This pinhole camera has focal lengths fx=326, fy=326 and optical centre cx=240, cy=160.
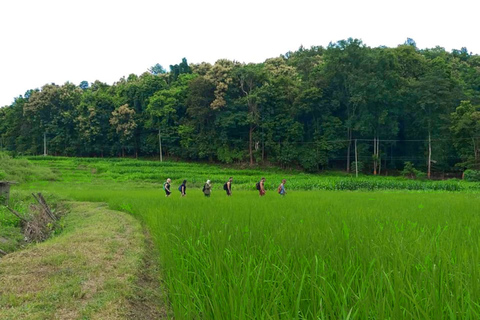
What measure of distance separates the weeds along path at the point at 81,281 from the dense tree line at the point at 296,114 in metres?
34.1

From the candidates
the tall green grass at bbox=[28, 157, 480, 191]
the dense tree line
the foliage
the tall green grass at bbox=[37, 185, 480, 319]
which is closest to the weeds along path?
the tall green grass at bbox=[37, 185, 480, 319]

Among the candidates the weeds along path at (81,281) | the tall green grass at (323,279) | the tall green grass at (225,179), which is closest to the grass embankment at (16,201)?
the weeds along path at (81,281)

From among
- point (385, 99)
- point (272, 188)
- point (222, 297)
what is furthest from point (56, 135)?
point (222, 297)

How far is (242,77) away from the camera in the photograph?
4241 centimetres

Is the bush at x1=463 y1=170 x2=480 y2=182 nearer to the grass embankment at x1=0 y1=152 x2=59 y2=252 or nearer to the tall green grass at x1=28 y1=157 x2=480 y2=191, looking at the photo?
the tall green grass at x1=28 y1=157 x2=480 y2=191

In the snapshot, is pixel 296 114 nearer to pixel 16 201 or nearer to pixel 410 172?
pixel 410 172

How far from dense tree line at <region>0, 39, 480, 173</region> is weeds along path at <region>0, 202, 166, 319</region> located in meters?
34.1

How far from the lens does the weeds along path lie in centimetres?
326

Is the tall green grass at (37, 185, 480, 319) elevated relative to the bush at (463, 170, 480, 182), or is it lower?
elevated

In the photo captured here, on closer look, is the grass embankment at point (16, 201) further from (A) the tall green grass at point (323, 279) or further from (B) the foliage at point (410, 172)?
(B) the foliage at point (410, 172)

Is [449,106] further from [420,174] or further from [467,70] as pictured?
[467,70]

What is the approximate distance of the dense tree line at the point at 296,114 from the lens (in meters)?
35.5

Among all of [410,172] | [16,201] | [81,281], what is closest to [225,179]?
[16,201]

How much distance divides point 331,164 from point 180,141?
806 inches
